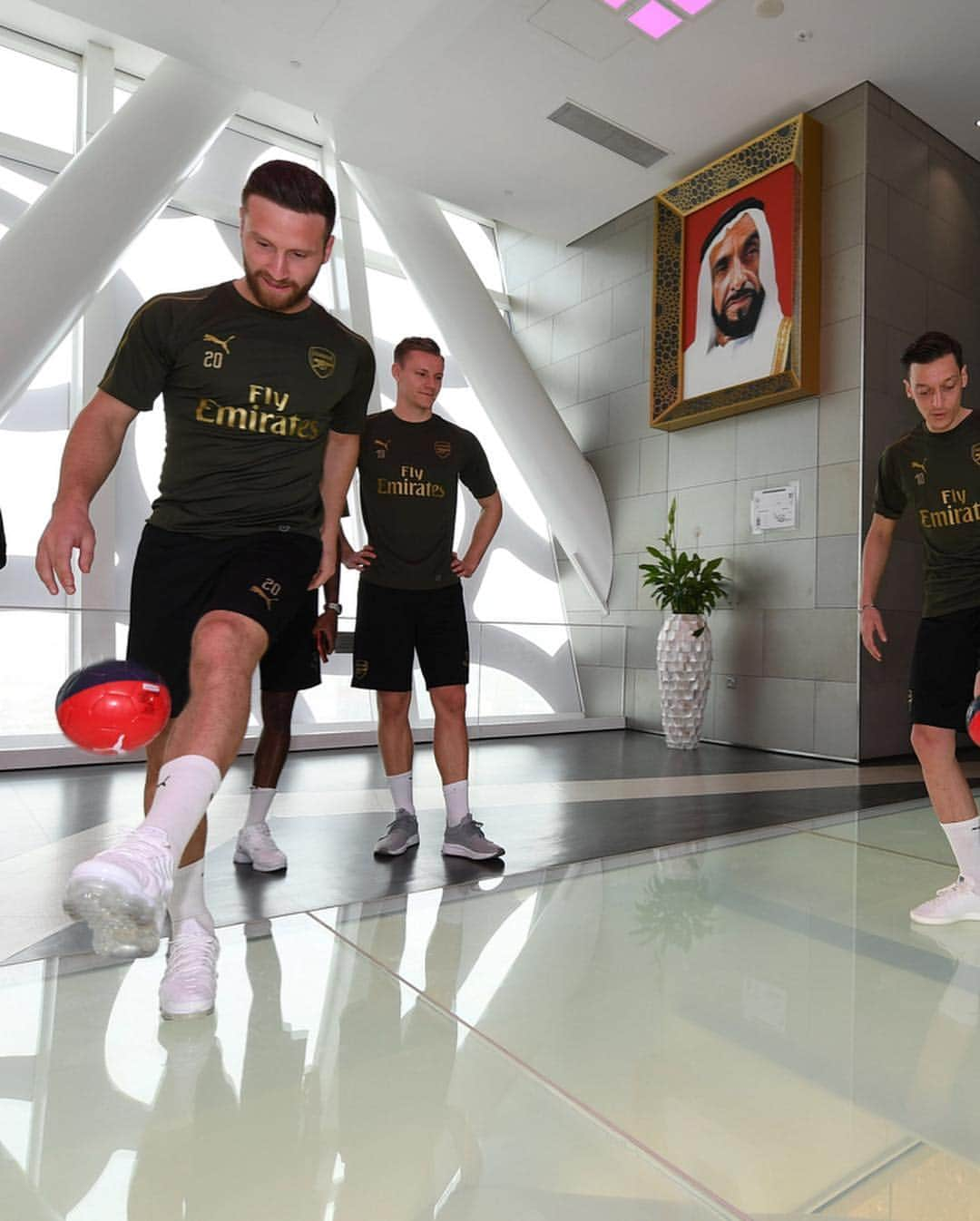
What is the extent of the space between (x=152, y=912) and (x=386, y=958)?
774mm

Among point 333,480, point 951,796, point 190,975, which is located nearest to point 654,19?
point 333,480

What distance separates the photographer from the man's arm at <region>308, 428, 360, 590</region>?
6.31ft

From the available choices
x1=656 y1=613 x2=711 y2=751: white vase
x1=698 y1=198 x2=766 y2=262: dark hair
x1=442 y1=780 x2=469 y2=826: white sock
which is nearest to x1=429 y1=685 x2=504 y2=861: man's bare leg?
x1=442 y1=780 x2=469 y2=826: white sock

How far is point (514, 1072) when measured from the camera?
4.37 ft

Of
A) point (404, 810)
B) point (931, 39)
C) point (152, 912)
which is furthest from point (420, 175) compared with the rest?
point (152, 912)

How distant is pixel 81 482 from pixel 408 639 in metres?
1.47

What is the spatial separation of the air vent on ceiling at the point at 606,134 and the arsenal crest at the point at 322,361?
543 cm

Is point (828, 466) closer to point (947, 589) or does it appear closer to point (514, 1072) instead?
point (947, 589)

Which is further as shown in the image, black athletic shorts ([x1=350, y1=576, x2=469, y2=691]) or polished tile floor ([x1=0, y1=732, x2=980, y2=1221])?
black athletic shorts ([x1=350, y1=576, x2=469, y2=691])

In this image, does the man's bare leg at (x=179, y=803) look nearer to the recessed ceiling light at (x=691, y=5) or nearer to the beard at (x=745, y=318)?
the recessed ceiling light at (x=691, y=5)

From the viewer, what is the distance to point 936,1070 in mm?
1368

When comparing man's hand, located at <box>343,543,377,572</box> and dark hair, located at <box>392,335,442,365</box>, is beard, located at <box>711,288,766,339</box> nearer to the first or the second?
dark hair, located at <box>392,335,442,365</box>

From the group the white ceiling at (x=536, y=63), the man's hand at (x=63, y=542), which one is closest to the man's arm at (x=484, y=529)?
the man's hand at (x=63, y=542)

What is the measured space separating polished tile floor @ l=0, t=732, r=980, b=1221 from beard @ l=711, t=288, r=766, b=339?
16.5ft
